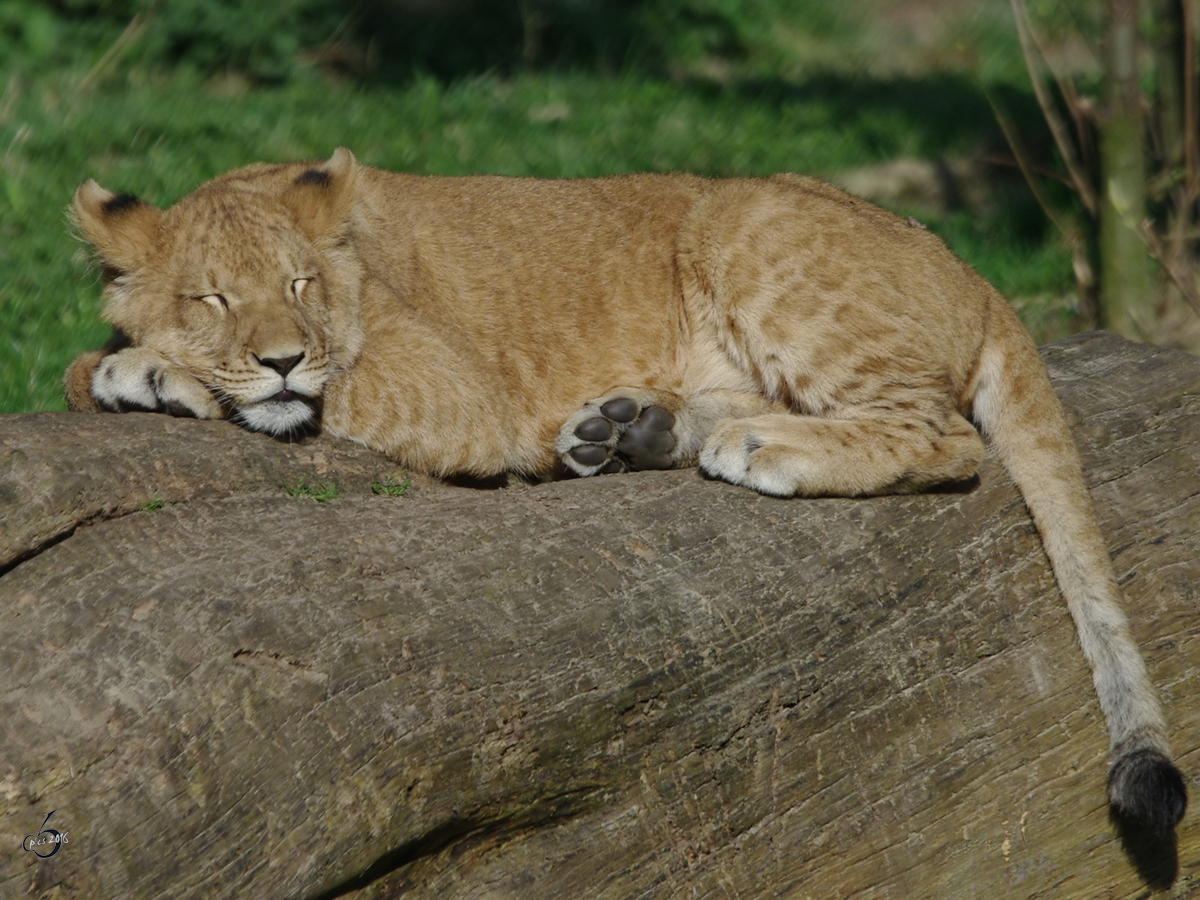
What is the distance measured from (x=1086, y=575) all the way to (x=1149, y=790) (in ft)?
2.23

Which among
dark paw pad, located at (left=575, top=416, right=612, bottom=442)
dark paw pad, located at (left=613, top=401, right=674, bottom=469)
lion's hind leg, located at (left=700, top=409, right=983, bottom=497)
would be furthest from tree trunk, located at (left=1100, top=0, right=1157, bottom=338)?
dark paw pad, located at (left=575, top=416, right=612, bottom=442)

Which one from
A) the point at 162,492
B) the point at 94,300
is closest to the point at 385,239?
the point at 162,492

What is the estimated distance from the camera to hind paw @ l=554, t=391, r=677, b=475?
4566 mm

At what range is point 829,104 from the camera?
1029 cm

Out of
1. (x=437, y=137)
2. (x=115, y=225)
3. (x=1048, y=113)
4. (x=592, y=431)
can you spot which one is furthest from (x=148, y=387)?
(x=437, y=137)

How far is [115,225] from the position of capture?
4.09 metres

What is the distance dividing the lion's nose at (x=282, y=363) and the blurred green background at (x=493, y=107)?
2.19m

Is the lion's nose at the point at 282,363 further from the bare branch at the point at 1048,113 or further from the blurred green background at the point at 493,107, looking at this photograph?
the bare branch at the point at 1048,113

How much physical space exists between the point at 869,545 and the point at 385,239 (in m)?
2.11

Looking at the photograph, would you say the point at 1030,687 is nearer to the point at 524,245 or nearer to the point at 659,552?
the point at 659,552

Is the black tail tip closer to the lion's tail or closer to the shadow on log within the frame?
the lion's tail

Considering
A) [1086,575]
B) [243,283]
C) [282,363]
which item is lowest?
[1086,575]

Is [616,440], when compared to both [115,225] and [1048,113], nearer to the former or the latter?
[115,225]

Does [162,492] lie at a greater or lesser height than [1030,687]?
greater
